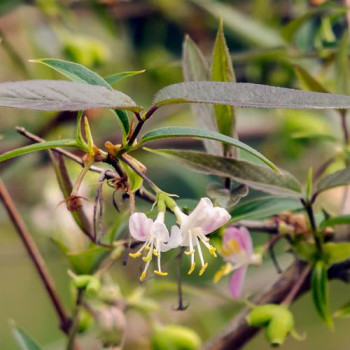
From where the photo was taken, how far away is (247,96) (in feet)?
1.76

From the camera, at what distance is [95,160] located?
23.9 inches

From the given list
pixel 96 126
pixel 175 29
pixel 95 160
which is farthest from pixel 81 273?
pixel 175 29

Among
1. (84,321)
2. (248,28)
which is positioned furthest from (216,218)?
(248,28)

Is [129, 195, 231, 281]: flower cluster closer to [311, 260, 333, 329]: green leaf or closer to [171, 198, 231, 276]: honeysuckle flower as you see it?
[171, 198, 231, 276]: honeysuckle flower

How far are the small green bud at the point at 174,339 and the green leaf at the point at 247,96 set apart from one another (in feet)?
1.61

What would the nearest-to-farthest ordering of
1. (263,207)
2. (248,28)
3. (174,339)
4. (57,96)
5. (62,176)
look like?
(57,96), (62,176), (263,207), (174,339), (248,28)

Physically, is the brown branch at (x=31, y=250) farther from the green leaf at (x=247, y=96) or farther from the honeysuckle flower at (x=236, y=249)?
the green leaf at (x=247, y=96)

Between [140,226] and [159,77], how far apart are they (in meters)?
0.88

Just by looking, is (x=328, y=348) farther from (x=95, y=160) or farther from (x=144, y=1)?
(x=95, y=160)

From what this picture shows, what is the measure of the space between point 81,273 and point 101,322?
10 centimetres

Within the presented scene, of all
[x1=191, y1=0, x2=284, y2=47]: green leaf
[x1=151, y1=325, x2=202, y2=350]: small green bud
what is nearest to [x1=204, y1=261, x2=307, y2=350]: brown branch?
[x1=151, y1=325, x2=202, y2=350]: small green bud

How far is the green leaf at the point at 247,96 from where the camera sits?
1.74 feet

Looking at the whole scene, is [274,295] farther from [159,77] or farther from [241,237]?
[159,77]

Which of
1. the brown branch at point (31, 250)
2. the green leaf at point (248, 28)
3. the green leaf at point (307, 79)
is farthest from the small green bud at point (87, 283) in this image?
the green leaf at point (248, 28)
